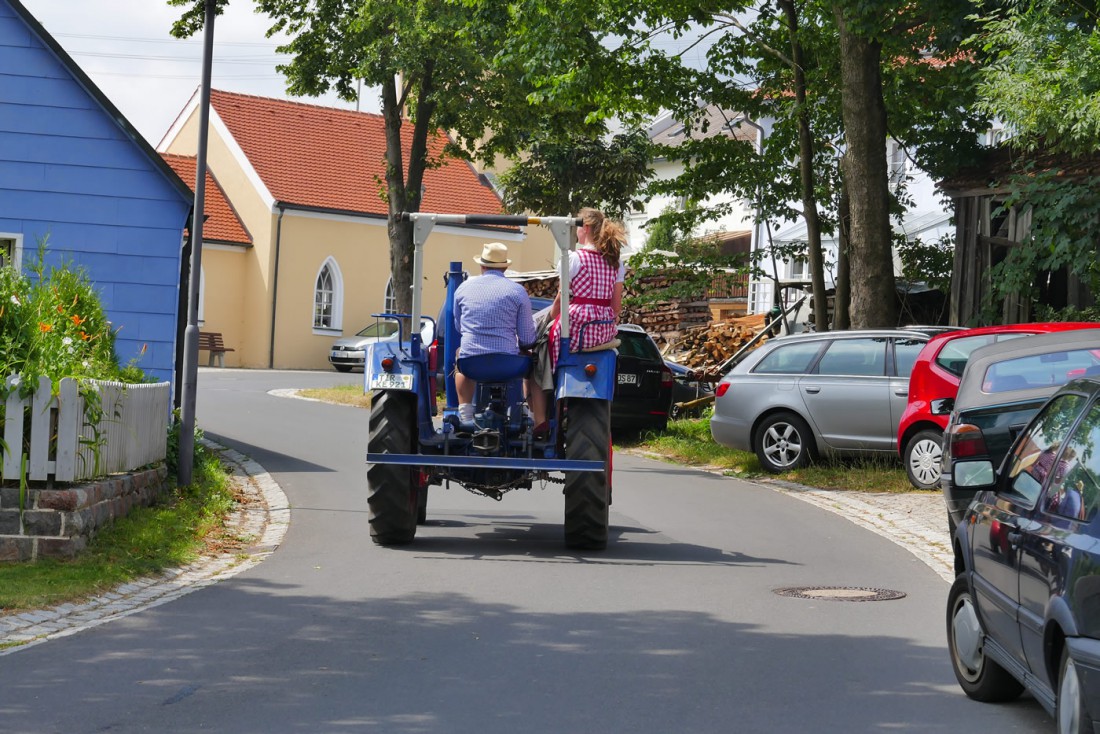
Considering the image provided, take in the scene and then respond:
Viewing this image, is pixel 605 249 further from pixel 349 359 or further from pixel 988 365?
pixel 349 359

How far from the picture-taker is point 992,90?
1404 cm

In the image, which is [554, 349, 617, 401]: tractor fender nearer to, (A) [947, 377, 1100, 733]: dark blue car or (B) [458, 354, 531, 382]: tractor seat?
(B) [458, 354, 531, 382]: tractor seat

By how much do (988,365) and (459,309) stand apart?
3943 mm

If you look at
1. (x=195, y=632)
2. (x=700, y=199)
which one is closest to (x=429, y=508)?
(x=195, y=632)

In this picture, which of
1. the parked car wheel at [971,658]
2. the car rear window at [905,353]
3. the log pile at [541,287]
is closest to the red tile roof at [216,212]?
the log pile at [541,287]

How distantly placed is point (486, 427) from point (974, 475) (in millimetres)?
5067

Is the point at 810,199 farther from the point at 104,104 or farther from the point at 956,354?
the point at 104,104

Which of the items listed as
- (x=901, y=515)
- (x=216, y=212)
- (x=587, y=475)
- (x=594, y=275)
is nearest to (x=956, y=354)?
(x=901, y=515)

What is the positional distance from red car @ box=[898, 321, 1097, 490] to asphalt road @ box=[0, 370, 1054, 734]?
2457 millimetres

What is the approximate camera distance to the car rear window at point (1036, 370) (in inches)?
430

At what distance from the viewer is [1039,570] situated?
17.3 feet

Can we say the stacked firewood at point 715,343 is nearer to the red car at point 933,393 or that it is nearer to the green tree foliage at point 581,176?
the red car at point 933,393

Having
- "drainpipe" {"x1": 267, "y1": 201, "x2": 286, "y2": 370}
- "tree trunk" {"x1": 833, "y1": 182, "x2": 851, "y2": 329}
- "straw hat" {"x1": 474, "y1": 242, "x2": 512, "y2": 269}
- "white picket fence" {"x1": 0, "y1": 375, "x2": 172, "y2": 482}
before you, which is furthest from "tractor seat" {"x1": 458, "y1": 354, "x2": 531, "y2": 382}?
"drainpipe" {"x1": 267, "y1": 201, "x2": 286, "y2": 370}

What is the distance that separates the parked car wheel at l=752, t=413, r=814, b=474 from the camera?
16.9 metres
